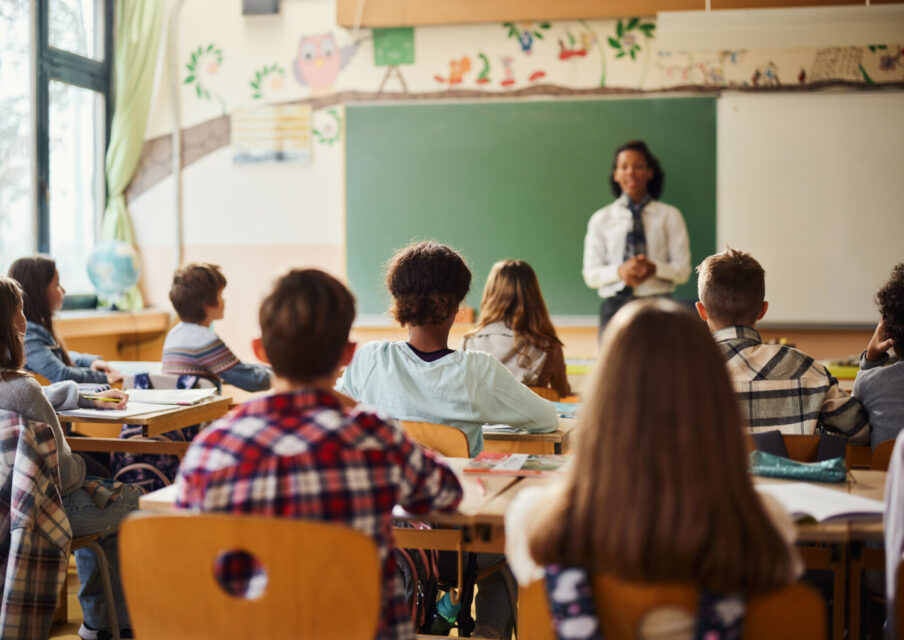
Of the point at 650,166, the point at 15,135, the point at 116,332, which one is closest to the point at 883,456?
the point at 650,166

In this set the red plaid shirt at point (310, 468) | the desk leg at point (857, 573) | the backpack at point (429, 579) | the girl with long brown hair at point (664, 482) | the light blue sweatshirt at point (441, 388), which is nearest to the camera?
the girl with long brown hair at point (664, 482)

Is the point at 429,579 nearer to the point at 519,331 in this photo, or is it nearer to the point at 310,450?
the point at 310,450

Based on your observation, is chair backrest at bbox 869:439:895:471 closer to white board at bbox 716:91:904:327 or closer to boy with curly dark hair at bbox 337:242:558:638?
boy with curly dark hair at bbox 337:242:558:638

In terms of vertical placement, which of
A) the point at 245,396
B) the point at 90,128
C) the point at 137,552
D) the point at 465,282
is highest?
the point at 90,128

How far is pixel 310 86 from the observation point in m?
5.48

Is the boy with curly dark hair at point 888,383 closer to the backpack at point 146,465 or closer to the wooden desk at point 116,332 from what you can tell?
the backpack at point 146,465

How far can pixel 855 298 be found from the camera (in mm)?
5039

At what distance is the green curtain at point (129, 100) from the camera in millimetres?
5574

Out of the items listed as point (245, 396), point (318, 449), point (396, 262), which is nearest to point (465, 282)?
point (396, 262)

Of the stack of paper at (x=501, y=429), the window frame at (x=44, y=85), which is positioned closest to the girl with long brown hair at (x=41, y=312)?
the stack of paper at (x=501, y=429)

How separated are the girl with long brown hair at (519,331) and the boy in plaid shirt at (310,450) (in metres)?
1.71

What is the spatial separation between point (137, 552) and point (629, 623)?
643 mm

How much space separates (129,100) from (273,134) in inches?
36.6

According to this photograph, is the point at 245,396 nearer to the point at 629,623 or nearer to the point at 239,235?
the point at 239,235
